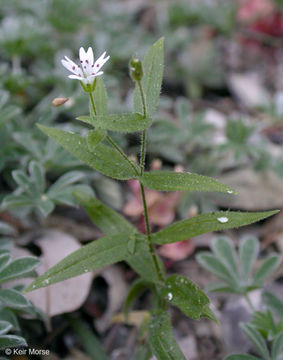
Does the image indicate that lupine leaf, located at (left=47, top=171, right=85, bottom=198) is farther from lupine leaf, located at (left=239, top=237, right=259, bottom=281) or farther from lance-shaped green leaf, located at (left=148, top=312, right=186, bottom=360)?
lupine leaf, located at (left=239, top=237, right=259, bottom=281)

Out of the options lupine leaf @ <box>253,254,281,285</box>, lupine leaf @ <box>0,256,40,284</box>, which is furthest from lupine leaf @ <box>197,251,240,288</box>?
lupine leaf @ <box>0,256,40,284</box>

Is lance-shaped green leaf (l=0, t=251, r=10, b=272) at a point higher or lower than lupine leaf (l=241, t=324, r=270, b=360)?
higher

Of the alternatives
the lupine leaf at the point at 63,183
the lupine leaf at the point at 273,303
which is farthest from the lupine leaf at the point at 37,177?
the lupine leaf at the point at 273,303

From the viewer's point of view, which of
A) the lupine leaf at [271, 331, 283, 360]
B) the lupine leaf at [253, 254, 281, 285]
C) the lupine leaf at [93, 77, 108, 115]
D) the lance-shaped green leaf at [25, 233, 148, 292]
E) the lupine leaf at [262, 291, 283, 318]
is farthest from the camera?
the lupine leaf at [253, 254, 281, 285]

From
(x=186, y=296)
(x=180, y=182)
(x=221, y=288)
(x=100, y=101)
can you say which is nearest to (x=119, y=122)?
(x=100, y=101)

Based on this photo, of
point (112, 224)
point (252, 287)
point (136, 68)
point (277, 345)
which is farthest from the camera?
point (252, 287)

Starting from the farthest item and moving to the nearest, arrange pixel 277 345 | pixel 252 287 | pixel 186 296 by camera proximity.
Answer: pixel 252 287, pixel 277 345, pixel 186 296

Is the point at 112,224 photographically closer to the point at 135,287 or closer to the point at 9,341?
the point at 135,287
